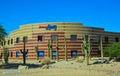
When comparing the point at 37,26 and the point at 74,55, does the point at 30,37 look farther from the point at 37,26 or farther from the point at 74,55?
the point at 74,55

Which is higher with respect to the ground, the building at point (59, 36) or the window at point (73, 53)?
the building at point (59, 36)

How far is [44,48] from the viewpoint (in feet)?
285

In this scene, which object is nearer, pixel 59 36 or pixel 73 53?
pixel 59 36

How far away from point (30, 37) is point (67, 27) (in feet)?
36.8

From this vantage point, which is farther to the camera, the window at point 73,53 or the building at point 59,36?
the window at point 73,53

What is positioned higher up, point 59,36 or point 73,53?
point 59,36

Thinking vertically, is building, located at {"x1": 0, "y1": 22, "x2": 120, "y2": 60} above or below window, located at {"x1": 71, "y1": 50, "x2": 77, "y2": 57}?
above

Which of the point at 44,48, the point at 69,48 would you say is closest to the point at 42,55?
the point at 44,48

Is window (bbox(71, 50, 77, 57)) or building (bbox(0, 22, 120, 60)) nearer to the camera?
building (bbox(0, 22, 120, 60))

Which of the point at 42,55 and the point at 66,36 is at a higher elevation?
the point at 66,36

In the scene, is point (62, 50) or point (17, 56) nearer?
point (62, 50)

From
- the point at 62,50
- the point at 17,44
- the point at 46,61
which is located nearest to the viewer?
the point at 46,61

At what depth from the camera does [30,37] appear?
8819cm

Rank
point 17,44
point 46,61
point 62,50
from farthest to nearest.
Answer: point 17,44
point 62,50
point 46,61
